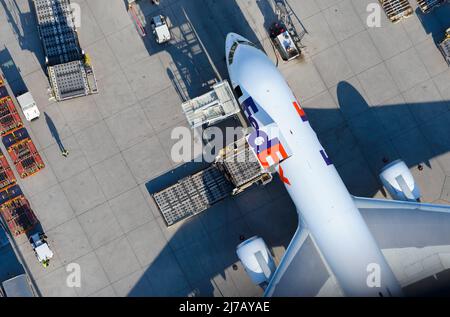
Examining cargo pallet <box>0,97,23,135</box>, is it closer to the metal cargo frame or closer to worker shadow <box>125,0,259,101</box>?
the metal cargo frame

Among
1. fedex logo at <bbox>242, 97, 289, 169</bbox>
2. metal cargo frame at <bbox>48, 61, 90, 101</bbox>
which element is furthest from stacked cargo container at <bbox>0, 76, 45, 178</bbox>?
fedex logo at <bbox>242, 97, 289, 169</bbox>

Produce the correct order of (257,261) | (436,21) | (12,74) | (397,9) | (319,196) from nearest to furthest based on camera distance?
(319,196), (257,261), (12,74), (397,9), (436,21)

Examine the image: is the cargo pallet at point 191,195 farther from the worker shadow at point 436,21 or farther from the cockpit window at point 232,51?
the worker shadow at point 436,21

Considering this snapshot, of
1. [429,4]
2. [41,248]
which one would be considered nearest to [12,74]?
[41,248]

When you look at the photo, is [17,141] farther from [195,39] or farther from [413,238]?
[413,238]

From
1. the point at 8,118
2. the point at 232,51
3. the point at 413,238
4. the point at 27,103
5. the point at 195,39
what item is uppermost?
the point at 27,103

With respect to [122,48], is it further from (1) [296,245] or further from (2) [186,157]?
(1) [296,245]
